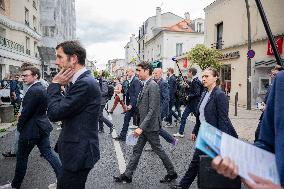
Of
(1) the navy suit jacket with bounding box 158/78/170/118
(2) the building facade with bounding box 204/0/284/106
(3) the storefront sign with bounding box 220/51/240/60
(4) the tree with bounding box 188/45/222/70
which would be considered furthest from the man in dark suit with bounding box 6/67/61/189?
(4) the tree with bounding box 188/45/222/70

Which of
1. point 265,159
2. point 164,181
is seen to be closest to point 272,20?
point 164,181

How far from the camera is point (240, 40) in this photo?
848 inches

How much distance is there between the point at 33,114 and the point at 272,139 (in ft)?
12.1

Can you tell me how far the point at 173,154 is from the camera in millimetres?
7410

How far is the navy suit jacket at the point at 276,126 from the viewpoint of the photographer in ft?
5.15

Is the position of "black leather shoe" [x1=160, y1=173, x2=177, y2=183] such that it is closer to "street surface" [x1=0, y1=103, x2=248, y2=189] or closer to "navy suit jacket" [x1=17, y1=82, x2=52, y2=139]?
"street surface" [x1=0, y1=103, x2=248, y2=189]

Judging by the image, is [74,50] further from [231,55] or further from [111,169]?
[231,55]

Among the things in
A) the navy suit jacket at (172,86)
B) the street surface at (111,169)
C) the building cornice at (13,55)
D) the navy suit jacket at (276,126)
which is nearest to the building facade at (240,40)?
the navy suit jacket at (172,86)

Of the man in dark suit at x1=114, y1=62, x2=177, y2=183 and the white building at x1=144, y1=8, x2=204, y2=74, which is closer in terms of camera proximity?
the man in dark suit at x1=114, y1=62, x2=177, y2=183

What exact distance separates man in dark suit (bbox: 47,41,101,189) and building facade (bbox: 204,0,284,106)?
15.9m

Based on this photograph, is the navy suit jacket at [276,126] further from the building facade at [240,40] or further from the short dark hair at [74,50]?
the building facade at [240,40]

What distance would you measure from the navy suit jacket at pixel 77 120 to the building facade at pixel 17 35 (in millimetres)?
21557

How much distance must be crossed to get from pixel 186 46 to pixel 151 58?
11065 mm

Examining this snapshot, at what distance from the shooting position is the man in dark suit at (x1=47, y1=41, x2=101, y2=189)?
2.89 metres
